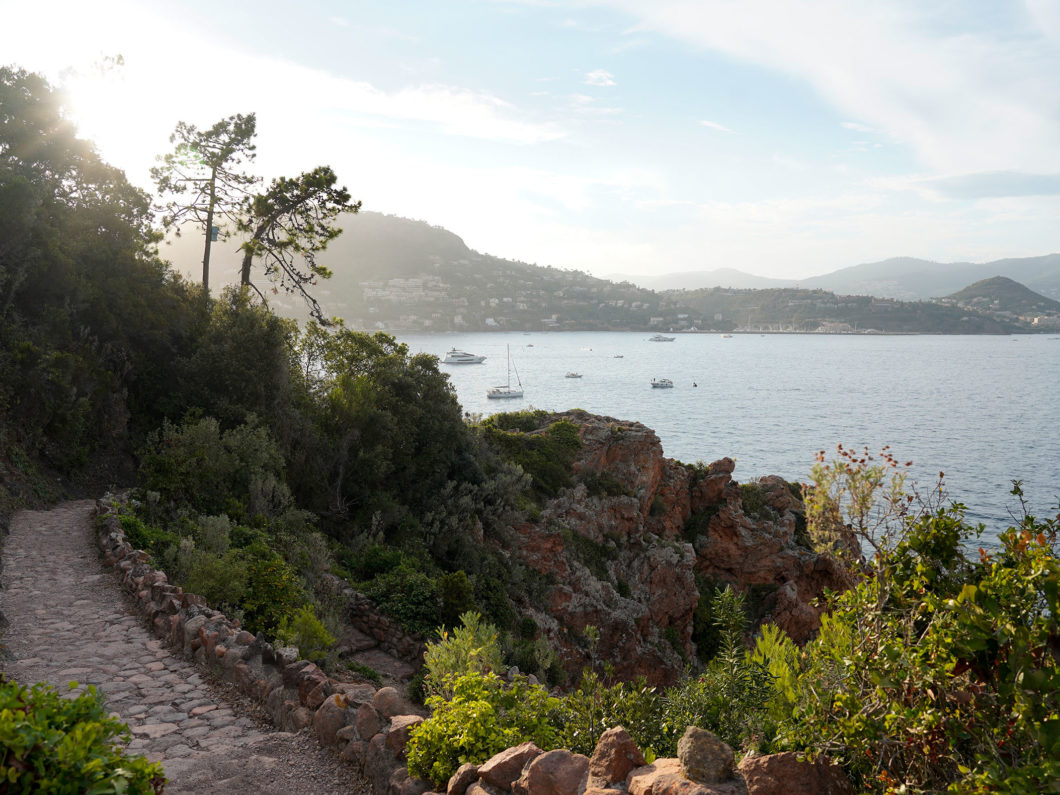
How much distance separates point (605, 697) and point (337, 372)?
843 inches

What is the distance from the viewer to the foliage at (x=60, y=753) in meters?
3.32

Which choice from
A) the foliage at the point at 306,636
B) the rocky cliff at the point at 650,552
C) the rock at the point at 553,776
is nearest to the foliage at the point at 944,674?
the rock at the point at 553,776

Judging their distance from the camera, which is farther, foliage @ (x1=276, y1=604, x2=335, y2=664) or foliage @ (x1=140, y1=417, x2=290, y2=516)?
foliage @ (x1=140, y1=417, x2=290, y2=516)

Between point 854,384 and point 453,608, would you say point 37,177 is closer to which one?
point 453,608

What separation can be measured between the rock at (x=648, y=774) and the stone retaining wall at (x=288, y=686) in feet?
6.14

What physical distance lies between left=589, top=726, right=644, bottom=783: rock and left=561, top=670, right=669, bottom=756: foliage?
972mm

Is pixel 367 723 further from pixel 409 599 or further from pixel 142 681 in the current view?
pixel 409 599

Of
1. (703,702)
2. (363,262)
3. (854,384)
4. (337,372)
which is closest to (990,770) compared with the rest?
(703,702)

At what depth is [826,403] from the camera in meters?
98.0

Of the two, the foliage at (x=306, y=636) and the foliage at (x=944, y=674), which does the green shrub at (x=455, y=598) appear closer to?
the foliage at (x=306, y=636)

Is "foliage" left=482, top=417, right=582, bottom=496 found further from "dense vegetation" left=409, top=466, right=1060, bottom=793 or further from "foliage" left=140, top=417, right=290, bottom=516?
"dense vegetation" left=409, top=466, right=1060, bottom=793

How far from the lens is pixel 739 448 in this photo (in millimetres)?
67250

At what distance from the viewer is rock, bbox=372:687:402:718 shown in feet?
22.0

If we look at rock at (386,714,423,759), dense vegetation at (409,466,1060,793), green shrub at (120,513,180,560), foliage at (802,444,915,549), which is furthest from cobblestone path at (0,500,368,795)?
foliage at (802,444,915,549)
